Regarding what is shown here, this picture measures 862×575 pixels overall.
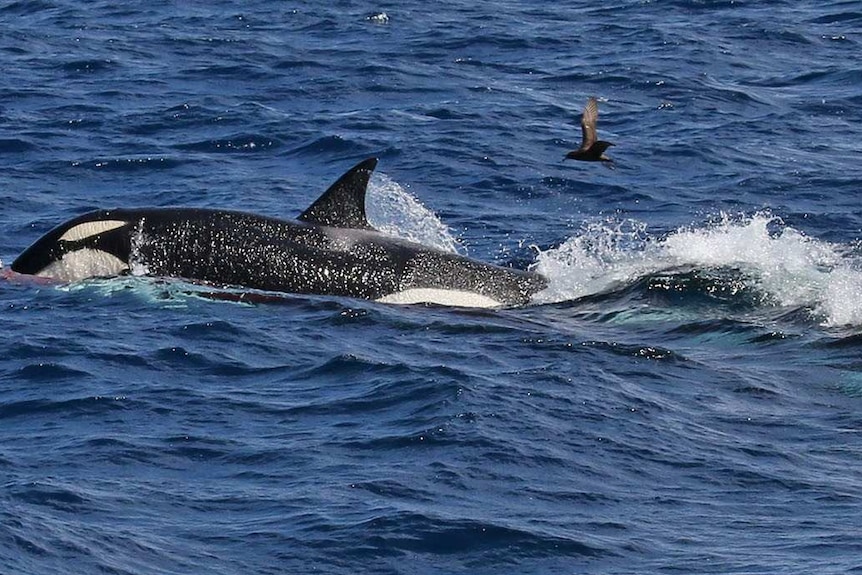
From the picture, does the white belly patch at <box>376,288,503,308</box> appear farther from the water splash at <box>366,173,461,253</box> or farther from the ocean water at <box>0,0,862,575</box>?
the water splash at <box>366,173,461,253</box>

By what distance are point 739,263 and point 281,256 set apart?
4.94 meters

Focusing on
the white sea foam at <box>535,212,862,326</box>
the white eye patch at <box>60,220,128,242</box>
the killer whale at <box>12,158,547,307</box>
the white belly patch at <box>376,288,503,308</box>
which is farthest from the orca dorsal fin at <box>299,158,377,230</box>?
the white sea foam at <box>535,212,862,326</box>

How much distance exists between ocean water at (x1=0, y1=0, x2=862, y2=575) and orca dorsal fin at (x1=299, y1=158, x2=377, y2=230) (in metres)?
1.10

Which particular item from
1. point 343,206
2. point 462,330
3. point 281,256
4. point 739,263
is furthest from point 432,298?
point 739,263

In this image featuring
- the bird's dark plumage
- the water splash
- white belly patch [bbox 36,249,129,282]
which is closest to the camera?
the bird's dark plumage

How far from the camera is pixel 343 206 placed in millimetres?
18781

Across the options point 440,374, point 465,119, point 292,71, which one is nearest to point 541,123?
point 465,119

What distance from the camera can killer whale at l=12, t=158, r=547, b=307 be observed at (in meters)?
18.5

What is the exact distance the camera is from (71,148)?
88.2 feet

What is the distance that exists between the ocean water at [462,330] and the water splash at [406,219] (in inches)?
3.5

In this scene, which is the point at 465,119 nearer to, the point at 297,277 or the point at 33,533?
the point at 297,277

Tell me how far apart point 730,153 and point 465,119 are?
441cm

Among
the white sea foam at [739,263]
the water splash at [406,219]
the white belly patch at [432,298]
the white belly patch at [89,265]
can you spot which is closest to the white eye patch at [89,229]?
the white belly patch at [89,265]

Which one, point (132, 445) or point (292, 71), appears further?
point (292, 71)
